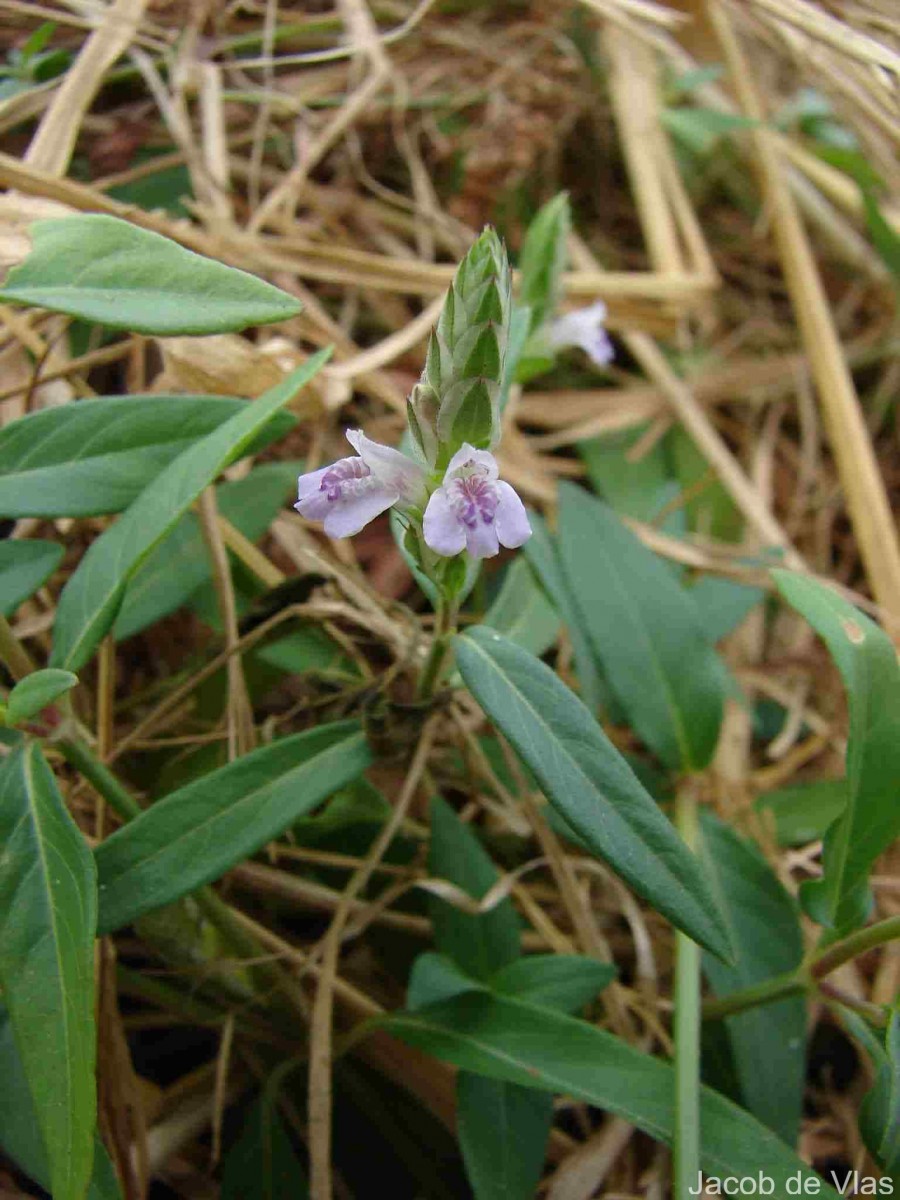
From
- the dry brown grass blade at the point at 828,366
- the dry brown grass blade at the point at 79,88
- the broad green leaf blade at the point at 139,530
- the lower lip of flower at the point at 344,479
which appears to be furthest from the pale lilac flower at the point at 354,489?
the dry brown grass blade at the point at 828,366

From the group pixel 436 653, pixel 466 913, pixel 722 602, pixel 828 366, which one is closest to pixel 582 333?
pixel 722 602

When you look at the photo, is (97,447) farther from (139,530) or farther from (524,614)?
(524,614)

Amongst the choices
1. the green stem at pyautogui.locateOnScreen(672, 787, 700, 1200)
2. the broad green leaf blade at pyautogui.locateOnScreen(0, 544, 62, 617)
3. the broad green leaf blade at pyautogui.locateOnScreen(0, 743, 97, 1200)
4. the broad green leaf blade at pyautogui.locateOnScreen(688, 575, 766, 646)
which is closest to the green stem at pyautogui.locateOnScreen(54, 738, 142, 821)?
the broad green leaf blade at pyautogui.locateOnScreen(0, 743, 97, 1200)

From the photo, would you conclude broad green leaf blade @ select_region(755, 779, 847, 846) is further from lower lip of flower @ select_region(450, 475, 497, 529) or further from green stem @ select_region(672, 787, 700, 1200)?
lower lip of flower @ select_region(450, 475, 497, 529)

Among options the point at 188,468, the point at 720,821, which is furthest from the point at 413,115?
the point at 720,821

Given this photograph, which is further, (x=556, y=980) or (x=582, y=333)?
(x=582, y=333)
